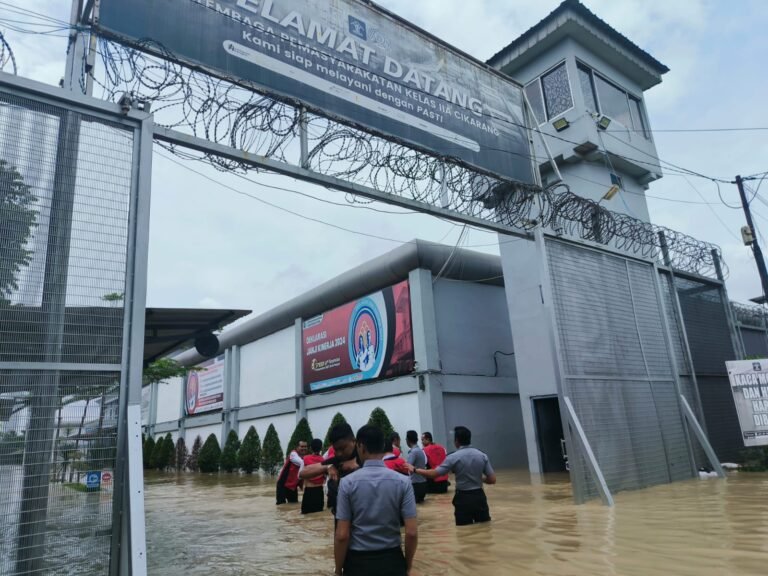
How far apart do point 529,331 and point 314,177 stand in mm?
10035

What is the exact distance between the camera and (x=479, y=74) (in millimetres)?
10047

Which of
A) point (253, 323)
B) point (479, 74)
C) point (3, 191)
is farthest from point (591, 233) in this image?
point (253, 323)

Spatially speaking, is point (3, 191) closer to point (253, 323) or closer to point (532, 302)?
point (532, 302)

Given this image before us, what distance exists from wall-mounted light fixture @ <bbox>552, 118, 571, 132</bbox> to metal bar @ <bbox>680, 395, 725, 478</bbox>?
8.69 metres

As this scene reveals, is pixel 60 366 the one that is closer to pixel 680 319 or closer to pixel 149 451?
pixel 680 319

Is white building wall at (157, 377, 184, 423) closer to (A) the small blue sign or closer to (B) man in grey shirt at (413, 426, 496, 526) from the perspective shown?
(B) man in grey shirt at (413, 426, 496, 526)

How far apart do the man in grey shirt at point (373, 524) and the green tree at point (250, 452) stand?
19764mm

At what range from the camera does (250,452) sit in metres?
22.1

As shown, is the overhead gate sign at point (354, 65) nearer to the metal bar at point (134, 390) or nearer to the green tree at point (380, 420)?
the metal bar at point (134, 390)

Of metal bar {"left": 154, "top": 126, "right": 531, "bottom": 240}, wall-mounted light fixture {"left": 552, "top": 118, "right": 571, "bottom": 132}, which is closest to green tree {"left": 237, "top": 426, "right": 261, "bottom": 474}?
wall-mounted light fixture {"left": 552, "top": 118, "right": 571, "bottom": 132}

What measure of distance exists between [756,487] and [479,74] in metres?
8.37

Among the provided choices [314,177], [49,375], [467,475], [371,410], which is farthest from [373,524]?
[371,410]

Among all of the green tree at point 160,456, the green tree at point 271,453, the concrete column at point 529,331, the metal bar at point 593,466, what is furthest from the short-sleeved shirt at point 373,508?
the green tree at point 160,456

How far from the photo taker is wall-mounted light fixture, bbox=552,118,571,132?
51.9ft
